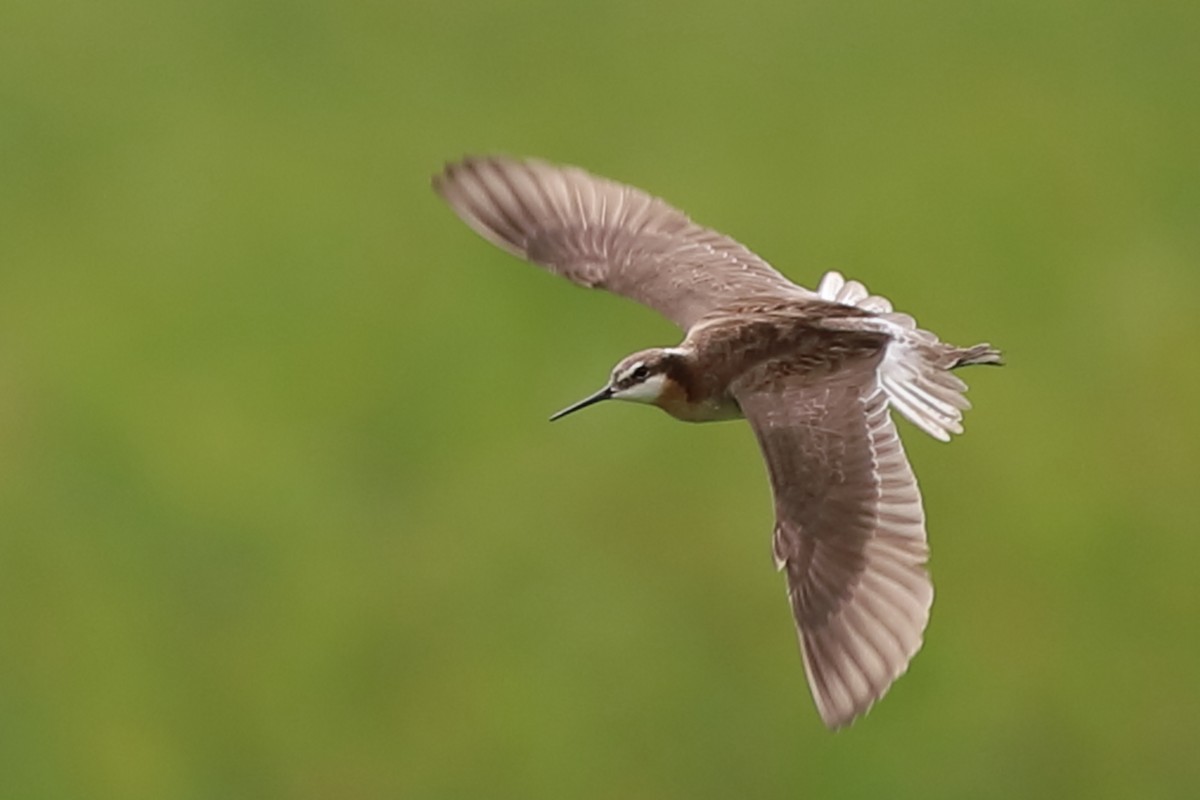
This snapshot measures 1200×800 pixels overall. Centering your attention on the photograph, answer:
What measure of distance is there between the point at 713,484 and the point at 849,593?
391cm

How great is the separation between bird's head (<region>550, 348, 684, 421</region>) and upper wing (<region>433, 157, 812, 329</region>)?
547 mm

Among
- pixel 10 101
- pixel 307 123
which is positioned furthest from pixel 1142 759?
pixel 10 101

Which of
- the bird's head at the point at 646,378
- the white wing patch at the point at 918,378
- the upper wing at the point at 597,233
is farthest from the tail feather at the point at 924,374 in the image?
the upper wing at the point at 597,233

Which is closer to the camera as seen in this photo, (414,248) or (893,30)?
(414,248)

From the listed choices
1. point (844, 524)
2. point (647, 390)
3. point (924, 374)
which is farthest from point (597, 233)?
point (844, 524)

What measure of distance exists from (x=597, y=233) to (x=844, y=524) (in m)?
1.75

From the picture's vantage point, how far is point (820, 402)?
22.2 feet

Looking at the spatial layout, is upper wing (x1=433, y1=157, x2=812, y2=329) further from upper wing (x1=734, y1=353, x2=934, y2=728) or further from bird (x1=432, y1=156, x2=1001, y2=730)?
upper wing (x1=734, y1=353, x2=934, y2=728)

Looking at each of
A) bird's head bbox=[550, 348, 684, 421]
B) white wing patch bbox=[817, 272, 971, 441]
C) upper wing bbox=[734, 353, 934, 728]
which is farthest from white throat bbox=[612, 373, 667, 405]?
white wing patch bbox=[817, 272, 971, 441]

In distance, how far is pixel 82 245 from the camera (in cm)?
1172

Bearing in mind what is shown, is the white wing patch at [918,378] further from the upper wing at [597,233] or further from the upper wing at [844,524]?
the upper wing at [597,233]

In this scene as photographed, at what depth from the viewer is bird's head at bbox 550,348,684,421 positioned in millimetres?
6965

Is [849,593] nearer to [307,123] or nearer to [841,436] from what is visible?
[841,436]

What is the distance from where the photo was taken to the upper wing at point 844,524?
20.7ft
